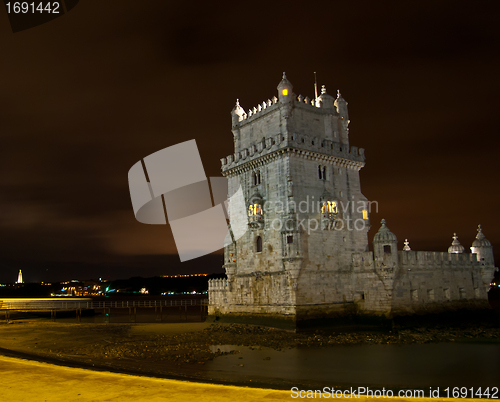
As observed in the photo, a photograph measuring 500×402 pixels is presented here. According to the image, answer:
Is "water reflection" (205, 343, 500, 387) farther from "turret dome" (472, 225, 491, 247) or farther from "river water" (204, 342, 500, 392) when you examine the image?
"turret dome" (472, 225, 491, 247)

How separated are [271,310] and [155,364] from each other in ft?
46.8

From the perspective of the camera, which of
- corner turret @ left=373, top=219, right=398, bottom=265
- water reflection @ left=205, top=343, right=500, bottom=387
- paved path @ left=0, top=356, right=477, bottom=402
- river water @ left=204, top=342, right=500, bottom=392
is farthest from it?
corner turret @ left=373, top=219, right=398, bottom=265

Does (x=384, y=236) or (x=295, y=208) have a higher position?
(x=295, y=208)

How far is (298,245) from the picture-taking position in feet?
114

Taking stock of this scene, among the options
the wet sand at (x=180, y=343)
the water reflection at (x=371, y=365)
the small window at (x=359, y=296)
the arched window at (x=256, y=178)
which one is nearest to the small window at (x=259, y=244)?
the arched window at (x=256, y=178)

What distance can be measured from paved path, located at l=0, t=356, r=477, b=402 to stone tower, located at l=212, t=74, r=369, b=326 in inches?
791

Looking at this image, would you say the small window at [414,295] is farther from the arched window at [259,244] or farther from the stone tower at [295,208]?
the arched window at [259,244]

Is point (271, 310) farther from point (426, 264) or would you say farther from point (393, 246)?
point (426, 264)

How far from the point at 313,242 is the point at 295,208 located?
3.12m

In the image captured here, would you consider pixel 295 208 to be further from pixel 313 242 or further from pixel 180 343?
pixel 180 343

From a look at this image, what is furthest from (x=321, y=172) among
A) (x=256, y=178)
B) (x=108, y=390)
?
(x=108, y=390)

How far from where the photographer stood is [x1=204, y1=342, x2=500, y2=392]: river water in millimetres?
20516

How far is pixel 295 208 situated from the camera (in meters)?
35.5

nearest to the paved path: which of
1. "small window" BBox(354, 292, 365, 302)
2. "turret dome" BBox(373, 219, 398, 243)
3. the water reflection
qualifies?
the water reflection
